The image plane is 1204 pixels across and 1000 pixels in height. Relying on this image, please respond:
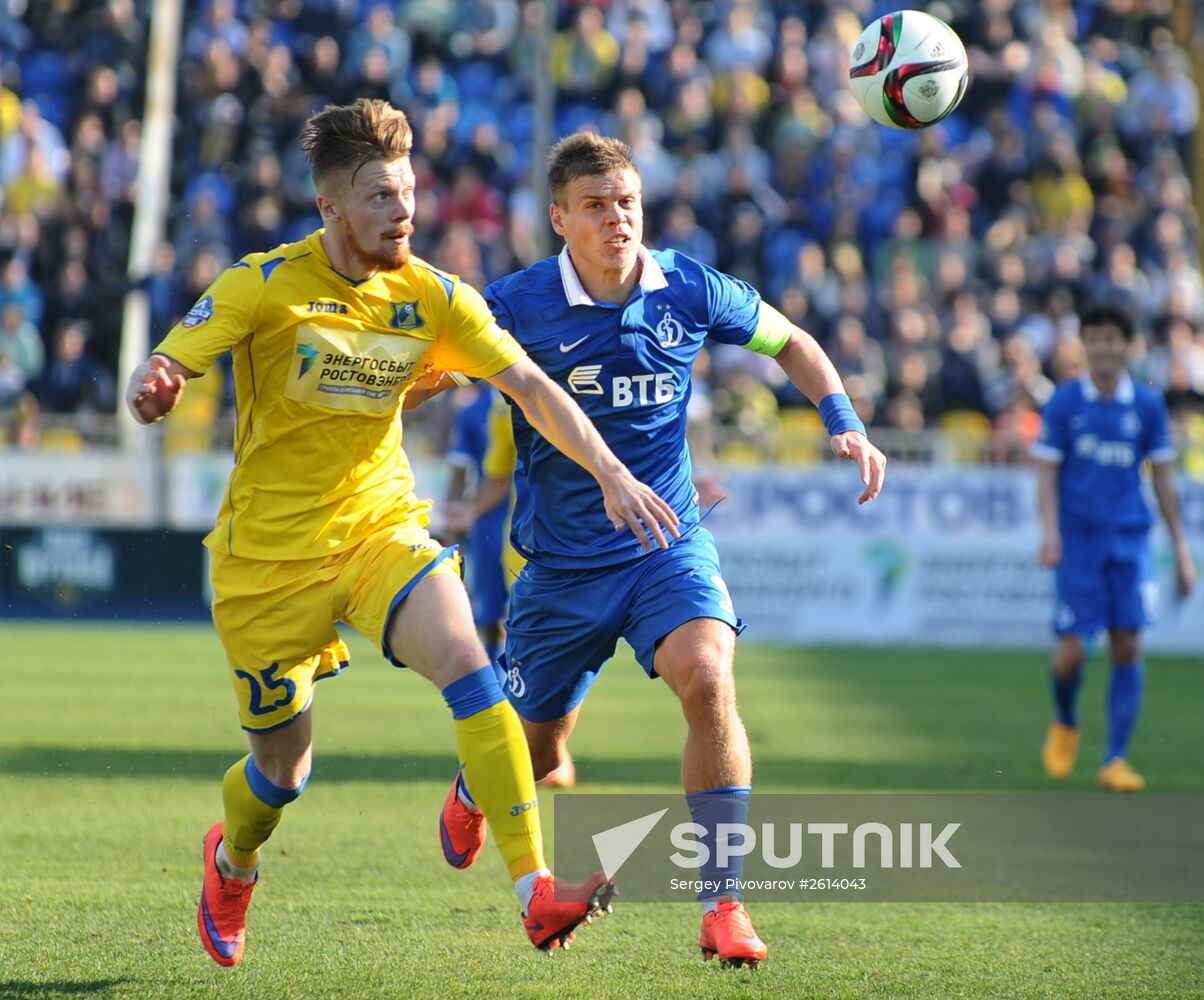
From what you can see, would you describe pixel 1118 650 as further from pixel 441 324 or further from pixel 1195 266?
pixel 1195 266

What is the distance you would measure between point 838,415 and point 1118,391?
14.5 feet

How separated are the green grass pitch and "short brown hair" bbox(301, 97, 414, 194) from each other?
2337 millimetres

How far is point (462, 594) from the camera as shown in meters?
5.07

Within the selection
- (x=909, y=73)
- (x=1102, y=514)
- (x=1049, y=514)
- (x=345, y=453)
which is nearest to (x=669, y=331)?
(x=345, y=453)

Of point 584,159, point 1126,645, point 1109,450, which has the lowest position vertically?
point 1126,645

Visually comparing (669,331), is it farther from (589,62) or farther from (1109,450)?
(589,62)

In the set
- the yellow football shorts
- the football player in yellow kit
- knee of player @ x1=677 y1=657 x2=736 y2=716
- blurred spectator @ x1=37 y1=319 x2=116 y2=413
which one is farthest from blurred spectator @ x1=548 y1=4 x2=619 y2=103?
knee of player @ x1=677 y1=657 x2=736 y2=716

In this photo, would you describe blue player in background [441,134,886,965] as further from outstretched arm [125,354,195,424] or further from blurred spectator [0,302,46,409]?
blurred spectator [0,302,46,409]

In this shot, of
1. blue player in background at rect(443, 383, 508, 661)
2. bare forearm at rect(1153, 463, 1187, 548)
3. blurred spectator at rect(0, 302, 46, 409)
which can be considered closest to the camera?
bare forearm at rect(1153, 463, 1187, 548)

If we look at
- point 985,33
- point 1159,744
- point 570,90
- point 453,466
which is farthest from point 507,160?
point 1159,744

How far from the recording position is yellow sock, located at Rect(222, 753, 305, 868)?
5434 millimetres

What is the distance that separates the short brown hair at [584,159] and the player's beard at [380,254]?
72 centimetres

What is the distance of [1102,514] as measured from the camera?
9477mm

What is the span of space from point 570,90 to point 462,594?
16856mm
